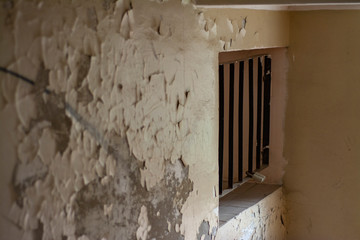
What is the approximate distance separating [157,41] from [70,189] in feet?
1.99

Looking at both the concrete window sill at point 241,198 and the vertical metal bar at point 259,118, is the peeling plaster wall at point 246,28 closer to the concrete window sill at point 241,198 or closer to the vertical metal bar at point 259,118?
the vertical metal bar at point 259,118

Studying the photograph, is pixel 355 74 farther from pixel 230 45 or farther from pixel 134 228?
pixel 134 228

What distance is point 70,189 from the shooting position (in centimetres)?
163

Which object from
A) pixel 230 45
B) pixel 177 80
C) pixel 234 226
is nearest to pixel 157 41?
pixel 177 80

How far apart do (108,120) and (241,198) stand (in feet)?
4.73

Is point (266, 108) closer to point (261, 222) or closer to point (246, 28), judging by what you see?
point (261, 222)

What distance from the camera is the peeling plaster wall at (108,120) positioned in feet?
4.78

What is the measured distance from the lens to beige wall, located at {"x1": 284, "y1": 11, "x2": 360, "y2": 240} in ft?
10.2

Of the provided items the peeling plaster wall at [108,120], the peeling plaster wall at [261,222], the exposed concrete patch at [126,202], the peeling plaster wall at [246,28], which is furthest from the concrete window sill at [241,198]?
the peeling plaster wall at [246,28]

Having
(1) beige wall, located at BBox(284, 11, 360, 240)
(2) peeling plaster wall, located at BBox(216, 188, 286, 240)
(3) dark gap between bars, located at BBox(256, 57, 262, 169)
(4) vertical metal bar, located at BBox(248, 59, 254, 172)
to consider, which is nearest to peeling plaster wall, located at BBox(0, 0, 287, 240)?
(2) peeling plaster wall, located at BBox(216, 188, 286, 240)

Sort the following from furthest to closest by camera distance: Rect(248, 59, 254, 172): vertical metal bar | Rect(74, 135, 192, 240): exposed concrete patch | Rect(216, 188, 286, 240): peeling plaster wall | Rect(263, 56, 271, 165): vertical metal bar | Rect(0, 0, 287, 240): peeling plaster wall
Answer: Rect(263, 56, 271, 165): vertical metal bar → Rect(248, 59, 254, 172): vertical metal bar → Rect(216, 188, 286, 240): peeling plaster wall → Rect(74, 135, 192, 240): exposed concrete patch → Rect(0, 0, 287, 240): peeling plaster wall

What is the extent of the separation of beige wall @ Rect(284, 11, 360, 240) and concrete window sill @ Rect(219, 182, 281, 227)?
0.17 m

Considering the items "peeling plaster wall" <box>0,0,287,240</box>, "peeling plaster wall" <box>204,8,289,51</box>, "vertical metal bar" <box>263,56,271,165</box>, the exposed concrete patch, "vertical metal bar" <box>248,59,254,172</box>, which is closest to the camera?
"peeling plaster wall" <box>0,0,287,240</box>

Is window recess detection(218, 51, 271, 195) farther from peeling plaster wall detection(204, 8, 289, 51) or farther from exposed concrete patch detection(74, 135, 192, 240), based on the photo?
exposed concrete patch detection(74, 135, 192, 240)
